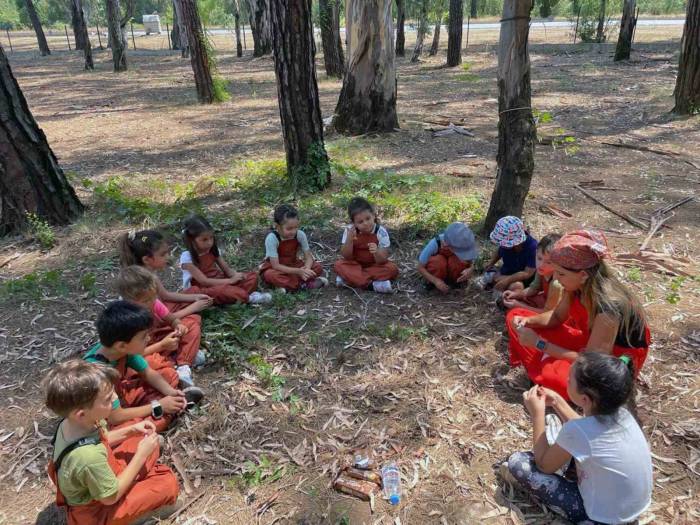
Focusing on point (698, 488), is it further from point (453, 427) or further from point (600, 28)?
point (600, 28)

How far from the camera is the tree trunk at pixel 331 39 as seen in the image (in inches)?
581

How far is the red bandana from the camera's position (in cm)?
279

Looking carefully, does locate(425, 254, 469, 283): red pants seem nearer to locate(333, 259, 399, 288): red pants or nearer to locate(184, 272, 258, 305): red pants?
locate(333, 259, 399, 288): red pants

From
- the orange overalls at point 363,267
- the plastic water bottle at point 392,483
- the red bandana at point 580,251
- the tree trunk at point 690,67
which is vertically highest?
the tree trunk at point 690,67

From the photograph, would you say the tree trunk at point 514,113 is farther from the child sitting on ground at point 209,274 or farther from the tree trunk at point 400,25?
the tree trunk at point 400,25

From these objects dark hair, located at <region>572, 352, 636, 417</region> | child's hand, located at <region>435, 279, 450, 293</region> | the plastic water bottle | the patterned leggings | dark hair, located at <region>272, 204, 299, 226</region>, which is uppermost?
dark hair, located at <region>272, 204, 299, 226</region>

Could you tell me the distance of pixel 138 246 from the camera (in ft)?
11.9

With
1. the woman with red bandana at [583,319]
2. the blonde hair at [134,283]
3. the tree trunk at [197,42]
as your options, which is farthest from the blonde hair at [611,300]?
the tree trunk at [197,42]

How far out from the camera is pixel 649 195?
235 inches

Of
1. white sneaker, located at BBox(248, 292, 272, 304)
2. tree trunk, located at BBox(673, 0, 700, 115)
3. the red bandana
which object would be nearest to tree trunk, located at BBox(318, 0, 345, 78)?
tree trunk, located at BBox(673, 0, 700, 115)

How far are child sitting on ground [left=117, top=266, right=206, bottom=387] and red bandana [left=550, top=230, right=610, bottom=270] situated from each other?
239 centimetres

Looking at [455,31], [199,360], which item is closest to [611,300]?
[199,360]

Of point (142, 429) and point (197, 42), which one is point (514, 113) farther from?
point (197, 42)

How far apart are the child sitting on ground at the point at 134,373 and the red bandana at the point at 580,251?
7.56 ft
